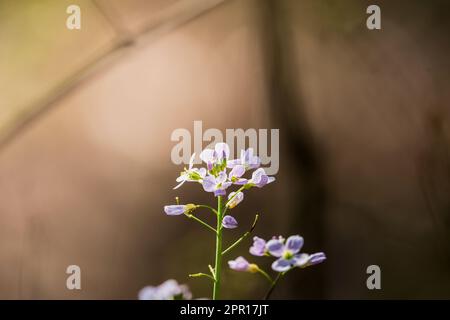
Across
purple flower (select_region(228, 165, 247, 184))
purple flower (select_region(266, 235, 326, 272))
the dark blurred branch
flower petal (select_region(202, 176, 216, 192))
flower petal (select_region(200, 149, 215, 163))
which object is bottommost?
purple flower (select_region(266, 235, 326, 272))

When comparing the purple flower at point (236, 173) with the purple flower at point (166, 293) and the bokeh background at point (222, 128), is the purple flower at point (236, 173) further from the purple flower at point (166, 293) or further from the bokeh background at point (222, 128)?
the bokeh background at point (222, 128)

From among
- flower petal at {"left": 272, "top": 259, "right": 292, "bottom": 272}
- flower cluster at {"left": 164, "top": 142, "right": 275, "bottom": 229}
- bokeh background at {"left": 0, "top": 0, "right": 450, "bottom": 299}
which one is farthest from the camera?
bokeh background at {"left": 0, "top": 0, "right": 450, "bottom": 299}

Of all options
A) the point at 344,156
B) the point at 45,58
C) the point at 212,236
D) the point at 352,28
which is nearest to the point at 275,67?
the point at 352,28

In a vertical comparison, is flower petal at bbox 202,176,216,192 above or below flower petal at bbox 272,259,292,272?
above

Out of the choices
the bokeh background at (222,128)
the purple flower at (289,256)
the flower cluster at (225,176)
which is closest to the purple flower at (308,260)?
the purple flower at (289,256)

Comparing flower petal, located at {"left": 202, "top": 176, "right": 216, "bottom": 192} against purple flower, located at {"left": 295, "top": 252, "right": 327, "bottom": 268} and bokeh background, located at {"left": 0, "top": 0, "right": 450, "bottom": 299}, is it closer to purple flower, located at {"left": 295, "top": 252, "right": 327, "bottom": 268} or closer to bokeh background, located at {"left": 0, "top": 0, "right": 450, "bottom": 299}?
purple flower, located at {"left": 295, "top": 252, "right": 327, "bottom": 268}

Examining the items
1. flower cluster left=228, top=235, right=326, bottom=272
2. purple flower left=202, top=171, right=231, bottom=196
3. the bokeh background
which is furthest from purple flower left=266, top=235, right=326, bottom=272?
the bokeh background

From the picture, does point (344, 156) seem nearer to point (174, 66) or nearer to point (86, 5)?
point (174, 66)
